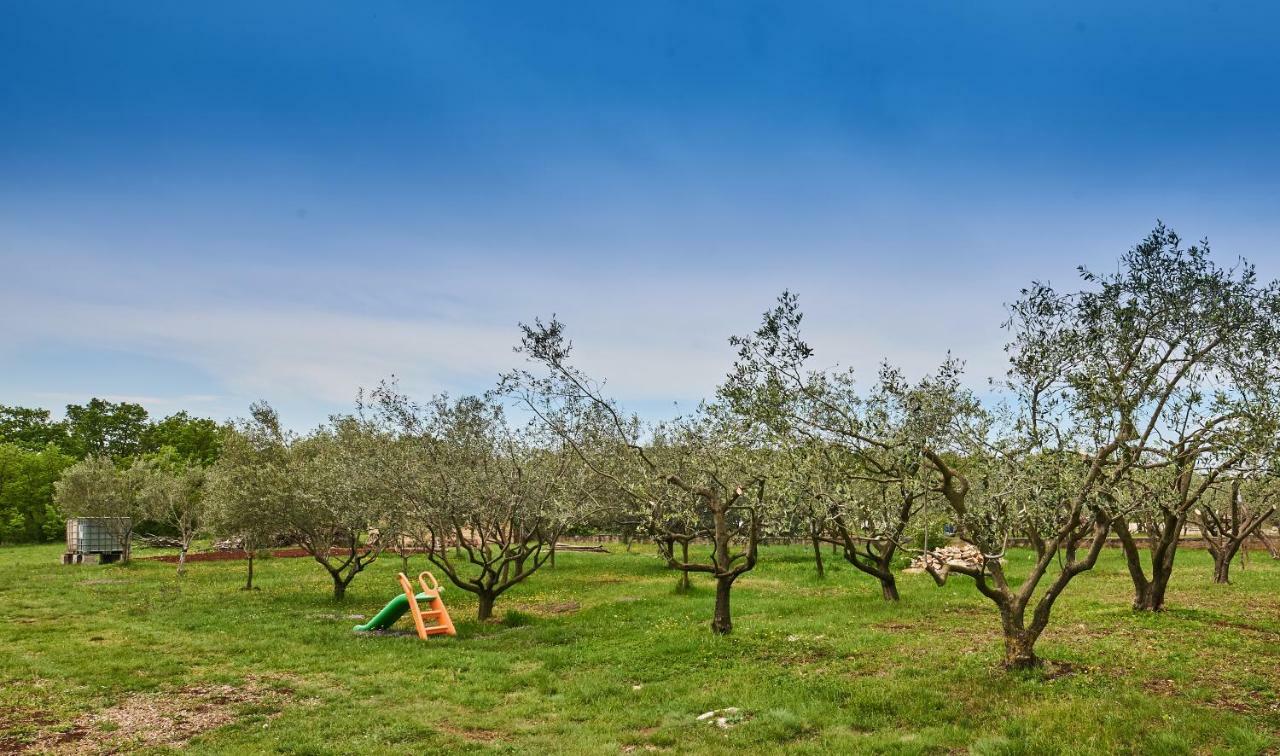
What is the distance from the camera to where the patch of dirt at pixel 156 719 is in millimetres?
12758

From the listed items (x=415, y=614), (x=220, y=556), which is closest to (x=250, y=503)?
(x=415, y=614)

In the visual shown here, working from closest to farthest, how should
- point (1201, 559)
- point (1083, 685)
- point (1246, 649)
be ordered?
1. point (1083, 685)
2. point (1246, 649)
3. point (1201, 559)

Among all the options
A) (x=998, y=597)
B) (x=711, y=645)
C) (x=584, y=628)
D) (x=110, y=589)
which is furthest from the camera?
(x=110, y=589)

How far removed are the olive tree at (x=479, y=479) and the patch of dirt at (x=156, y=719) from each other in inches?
342

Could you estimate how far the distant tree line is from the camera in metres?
79.1

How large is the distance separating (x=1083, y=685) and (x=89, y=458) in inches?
2480

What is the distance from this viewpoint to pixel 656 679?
54.2ft

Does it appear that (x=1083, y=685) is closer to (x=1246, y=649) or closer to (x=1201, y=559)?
(x=1246, y=649)

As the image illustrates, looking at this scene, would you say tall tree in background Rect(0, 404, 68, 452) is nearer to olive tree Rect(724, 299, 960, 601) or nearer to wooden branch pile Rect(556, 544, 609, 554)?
wooden branch pile Rect(556, 544, 609, 554)

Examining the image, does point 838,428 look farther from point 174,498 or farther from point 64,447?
point 64,447

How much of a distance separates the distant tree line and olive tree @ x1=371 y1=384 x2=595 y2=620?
60828 millimetres

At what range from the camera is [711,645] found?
62.1 feet

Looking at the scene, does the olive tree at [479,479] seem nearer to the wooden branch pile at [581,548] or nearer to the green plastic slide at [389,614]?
the green plastic slide at [389,614]

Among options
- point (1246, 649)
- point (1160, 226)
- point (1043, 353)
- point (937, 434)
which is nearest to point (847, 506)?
point (937, 434)
